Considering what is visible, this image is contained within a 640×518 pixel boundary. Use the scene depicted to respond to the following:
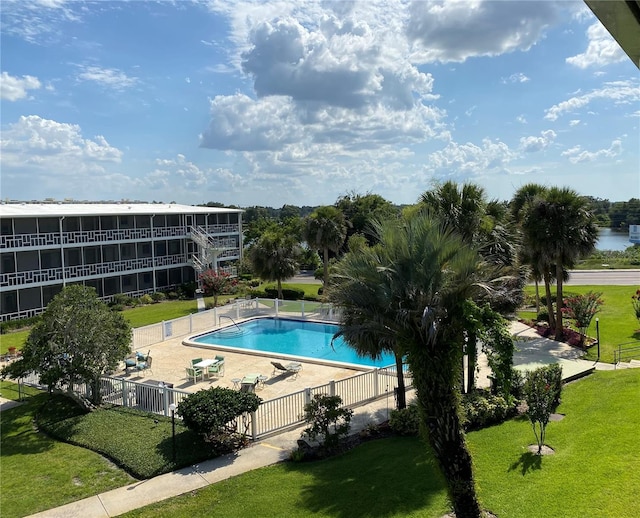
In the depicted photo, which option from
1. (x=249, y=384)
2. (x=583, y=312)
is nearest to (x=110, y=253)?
(x=249, y=384)

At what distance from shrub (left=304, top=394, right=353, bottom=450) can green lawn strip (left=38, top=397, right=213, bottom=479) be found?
2770 millimetres

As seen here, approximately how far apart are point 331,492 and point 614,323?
2255 centimetres

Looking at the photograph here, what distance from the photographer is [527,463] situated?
35.7ft

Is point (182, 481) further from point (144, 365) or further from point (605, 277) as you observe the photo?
point (605, 277)

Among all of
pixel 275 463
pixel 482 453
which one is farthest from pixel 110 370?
pixel 482 453

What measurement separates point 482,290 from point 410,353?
1.41 m

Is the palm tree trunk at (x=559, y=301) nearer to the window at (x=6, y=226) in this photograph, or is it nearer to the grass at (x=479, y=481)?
the grass at (x=479, y=481)

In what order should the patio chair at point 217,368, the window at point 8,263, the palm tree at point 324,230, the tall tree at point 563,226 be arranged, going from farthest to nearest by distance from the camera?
the palm tree at point 324,230 < the window at point 8,263 < the tall tree at point 563,226 < the patio chair at point 217,368

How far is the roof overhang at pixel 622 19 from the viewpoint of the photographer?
2.89 m

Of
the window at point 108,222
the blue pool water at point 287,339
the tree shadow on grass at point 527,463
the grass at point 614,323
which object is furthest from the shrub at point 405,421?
the window at point 108,222

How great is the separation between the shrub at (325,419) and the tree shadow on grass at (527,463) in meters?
4.26

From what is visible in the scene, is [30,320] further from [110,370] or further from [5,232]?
[110,370]

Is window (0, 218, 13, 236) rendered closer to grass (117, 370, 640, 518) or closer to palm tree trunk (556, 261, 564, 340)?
grass (117, 370, 640, 518)

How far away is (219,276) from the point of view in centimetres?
3662
